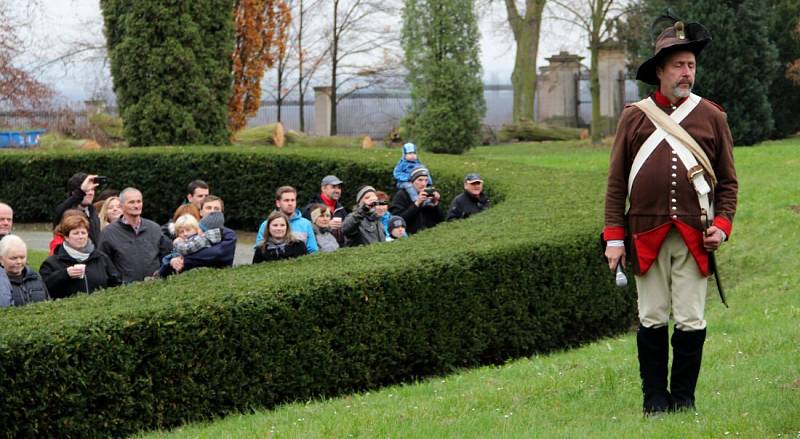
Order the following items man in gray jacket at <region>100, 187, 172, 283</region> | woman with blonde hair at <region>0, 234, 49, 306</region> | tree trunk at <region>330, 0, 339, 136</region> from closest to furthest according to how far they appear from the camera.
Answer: woman with blonde hair at <region>0, 234, 49, 306</region> → man in gray jacket at <region>100, 187, 172, 283</region> → tree trunk at <region>330, 0, 339, 136</region>

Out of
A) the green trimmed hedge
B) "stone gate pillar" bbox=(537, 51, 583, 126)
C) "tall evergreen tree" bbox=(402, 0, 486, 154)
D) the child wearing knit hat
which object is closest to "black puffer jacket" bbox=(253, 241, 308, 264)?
the green trimmed hedge

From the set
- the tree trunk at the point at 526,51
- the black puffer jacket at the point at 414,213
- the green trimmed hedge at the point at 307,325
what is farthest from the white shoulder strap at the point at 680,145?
the tree trunk at the point at 526,51

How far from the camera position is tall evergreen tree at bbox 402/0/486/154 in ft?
90.0

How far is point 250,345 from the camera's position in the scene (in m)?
8.27

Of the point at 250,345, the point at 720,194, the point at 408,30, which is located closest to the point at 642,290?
the point at 720,194

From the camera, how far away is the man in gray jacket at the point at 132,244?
1141 cm

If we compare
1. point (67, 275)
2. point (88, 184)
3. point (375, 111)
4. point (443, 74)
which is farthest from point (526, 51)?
point (67, 275)

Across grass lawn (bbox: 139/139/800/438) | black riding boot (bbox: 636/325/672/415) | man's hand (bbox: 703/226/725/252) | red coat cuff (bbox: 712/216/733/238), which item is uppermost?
red coat cuff (bbox: 712/216/733/238)

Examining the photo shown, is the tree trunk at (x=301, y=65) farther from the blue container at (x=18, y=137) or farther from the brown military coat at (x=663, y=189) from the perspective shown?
the brown military coat at (x=663, y=189)

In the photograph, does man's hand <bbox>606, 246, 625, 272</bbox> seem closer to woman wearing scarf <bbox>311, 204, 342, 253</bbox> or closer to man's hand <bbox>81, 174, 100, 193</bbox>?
woman wearing scarf <bbox>311, 204, 342, 253</bbox>

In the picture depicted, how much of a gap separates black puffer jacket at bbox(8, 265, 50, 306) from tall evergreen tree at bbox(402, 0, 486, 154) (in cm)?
1841

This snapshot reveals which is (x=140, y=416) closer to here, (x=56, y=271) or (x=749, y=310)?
(x=56, y=271)

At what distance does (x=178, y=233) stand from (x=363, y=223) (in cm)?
286

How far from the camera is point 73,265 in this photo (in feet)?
33.2
